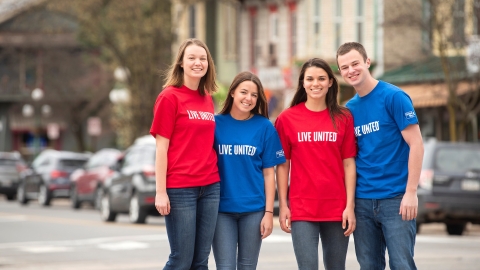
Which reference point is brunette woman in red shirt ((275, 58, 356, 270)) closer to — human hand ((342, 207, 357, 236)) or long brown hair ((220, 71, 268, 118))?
human hand ((342, 207, 357, 236))

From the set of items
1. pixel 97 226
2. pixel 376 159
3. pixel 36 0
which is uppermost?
pixel 36 0

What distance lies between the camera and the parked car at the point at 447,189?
1864 centimetres

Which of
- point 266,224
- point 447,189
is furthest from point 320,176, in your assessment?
point 447,189

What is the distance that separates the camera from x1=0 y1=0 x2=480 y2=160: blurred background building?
26.8m

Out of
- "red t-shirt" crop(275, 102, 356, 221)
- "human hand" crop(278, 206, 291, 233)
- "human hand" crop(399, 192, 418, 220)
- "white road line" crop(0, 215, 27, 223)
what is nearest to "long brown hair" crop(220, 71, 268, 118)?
"red t-shirt" crop(275, 102, 356, 221)

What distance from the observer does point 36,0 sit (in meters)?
45.1

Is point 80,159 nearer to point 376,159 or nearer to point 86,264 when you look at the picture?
point 86,264

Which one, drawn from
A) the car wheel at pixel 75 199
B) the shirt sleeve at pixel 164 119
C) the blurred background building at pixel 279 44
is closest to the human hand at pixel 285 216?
the shirt sleeve at pixel 164 119

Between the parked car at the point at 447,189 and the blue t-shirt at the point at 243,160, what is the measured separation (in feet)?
37.7

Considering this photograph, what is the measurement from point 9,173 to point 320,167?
34600 mm

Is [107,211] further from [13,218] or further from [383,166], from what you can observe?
[383,166]

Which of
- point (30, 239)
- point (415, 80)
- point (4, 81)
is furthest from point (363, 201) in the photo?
point (4, 81)

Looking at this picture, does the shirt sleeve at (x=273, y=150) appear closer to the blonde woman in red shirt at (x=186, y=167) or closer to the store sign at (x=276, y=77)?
the blonde woman in red shirt at (x=186, y=167)

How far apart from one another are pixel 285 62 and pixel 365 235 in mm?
31515
